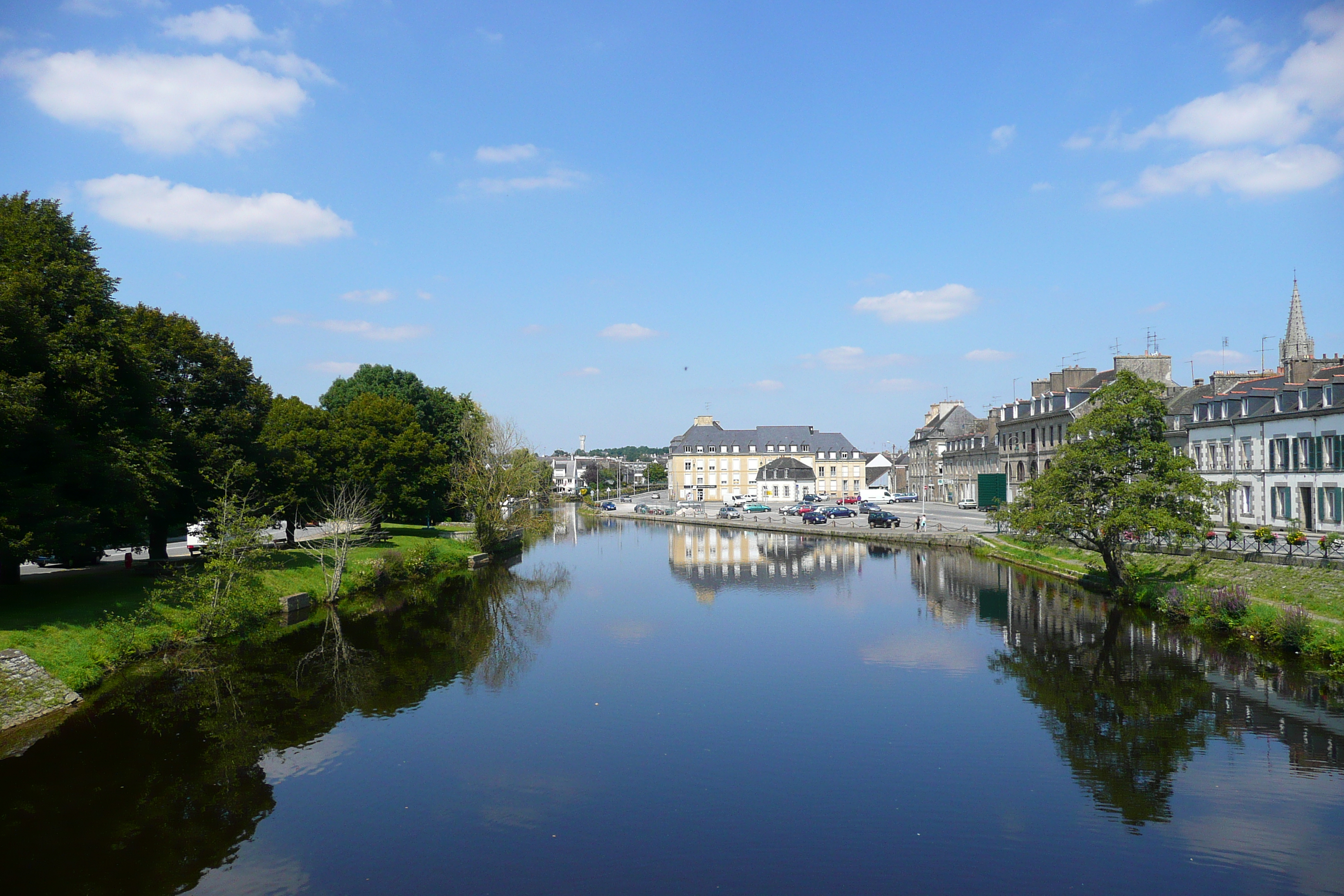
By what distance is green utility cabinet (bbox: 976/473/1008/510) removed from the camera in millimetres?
78875

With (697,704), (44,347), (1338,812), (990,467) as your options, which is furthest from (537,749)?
(990,467)

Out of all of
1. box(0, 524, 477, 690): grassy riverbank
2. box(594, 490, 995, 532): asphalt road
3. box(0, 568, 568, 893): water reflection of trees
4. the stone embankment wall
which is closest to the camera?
box(0, 568, 568, 893): water reflection of trees

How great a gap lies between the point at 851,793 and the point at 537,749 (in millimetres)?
6761

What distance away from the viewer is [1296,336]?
79.2m

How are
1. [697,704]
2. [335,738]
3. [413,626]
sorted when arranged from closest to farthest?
1. [335,738]
2. [697,704]
3. [413,626]

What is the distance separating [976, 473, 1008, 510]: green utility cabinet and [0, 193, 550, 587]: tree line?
5693 centimetres

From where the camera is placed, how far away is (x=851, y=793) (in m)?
15.3

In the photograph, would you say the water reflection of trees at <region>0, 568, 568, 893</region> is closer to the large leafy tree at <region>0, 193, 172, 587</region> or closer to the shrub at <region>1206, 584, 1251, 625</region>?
the large leafy tree at <region>0, 193, 172, 587</region>

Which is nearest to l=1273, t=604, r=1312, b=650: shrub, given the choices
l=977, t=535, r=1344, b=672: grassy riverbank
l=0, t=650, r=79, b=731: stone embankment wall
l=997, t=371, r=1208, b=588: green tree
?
l=977, t=535, r=1344, b=672: grassy riverbank

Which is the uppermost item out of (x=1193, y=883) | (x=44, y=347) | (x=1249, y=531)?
(x=44, y=347)

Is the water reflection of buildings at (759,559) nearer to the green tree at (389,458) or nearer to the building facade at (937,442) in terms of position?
the green tree at (389,458)

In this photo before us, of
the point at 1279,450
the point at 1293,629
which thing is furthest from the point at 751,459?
the point at 1293,629

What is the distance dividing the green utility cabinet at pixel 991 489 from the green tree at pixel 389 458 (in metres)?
50.2

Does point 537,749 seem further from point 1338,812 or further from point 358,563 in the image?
point 358,563
